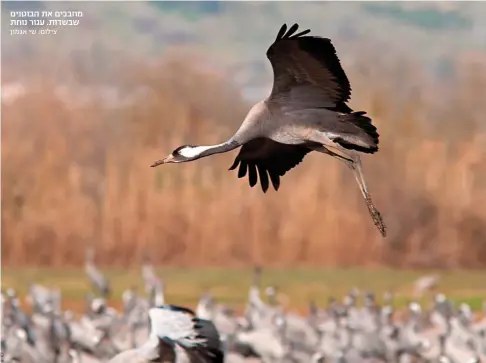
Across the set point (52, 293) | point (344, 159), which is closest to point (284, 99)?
point (344, 159)

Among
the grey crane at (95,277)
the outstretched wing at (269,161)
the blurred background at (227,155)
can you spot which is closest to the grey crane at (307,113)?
the outstretched wing at (269,161)

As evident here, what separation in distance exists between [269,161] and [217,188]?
11.3 feet

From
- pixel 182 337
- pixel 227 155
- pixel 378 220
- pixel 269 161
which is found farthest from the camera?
pixel 227 155

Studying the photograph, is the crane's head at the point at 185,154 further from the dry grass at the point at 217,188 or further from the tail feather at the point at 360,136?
the dry grass at the point at 217,188

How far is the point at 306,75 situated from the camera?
1777 millimetres

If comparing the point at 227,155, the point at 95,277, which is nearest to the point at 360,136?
the point at 227,155

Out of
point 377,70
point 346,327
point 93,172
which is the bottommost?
point 346,327

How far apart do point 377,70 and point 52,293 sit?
6.97 ft

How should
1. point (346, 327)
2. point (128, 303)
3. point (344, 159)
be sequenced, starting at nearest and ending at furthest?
point (344, 159) → point (346, 327) → point (128, 303)

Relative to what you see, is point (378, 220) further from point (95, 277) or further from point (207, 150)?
point (95, 277)

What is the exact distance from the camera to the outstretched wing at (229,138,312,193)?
6.28 ft

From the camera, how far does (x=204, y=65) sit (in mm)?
5449

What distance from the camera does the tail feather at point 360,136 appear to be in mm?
1709

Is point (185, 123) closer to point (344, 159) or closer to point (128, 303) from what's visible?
point (128, 303)
